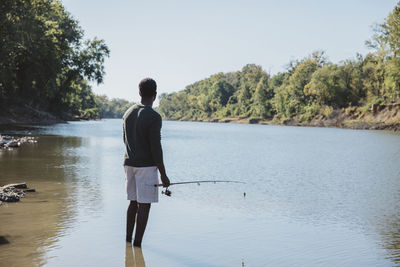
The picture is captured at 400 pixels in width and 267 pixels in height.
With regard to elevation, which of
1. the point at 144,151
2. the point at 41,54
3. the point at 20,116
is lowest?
the point at 144,151

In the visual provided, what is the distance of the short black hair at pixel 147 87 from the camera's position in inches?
224

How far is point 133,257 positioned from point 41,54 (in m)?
43.3

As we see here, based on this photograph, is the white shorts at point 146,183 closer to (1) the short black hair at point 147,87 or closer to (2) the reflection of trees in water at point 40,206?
(1) the short black hair at point 147,87

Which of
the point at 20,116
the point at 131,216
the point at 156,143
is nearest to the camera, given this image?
the point at 156,143

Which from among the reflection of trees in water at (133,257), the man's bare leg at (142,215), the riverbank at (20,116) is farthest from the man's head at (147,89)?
the riverbank at (20,116)

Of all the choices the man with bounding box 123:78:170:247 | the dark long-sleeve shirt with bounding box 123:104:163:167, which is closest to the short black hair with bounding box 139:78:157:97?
the man with bounding box 123:78:170:247

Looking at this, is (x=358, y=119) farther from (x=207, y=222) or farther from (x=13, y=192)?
(x=13, y=192)

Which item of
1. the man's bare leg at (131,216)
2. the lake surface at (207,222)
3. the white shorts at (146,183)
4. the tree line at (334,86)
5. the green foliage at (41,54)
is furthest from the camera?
the tree line at (334,86)

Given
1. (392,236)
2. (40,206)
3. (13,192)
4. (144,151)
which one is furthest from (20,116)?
(392,236)

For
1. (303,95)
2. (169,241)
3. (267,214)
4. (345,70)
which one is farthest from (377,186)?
(303,95)

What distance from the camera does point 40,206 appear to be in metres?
8.19

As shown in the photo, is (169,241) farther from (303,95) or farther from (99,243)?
(303,95)

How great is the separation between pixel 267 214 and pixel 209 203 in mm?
1470

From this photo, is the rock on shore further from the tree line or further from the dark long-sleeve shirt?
the tree line
